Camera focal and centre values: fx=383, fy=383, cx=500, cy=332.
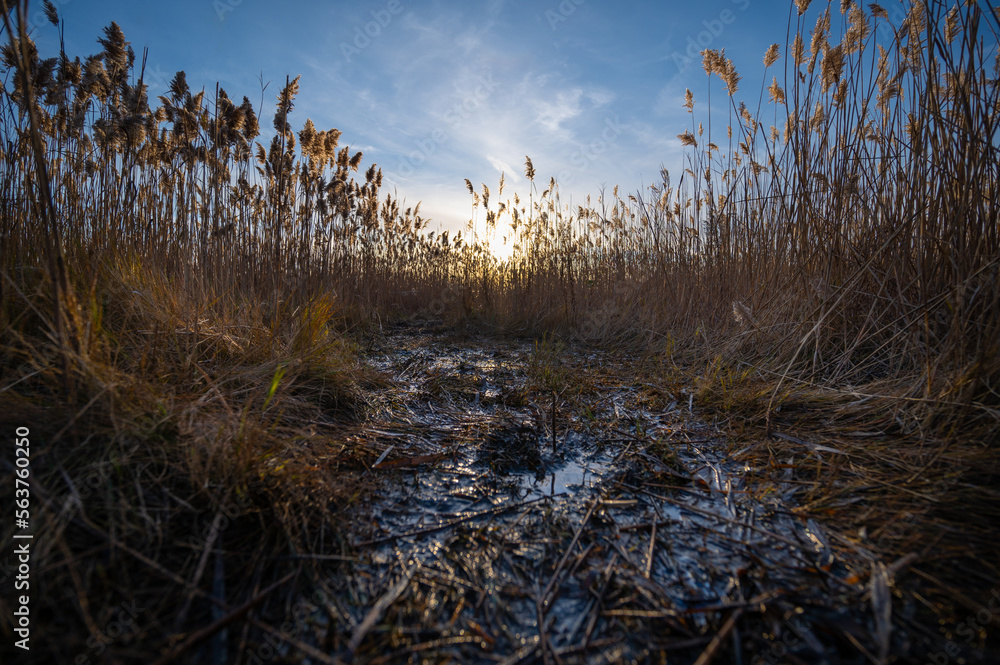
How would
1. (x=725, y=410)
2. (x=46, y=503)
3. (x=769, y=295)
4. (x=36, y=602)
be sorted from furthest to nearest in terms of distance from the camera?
(x=769, y=295) → (x=725, y=410) → (x=46, y=503) → (x=36, y=602)

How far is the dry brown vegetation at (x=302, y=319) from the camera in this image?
2.77 feet

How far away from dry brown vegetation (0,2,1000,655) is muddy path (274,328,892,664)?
134 mm

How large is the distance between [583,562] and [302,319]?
1.80m

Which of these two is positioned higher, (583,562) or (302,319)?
(302,319)

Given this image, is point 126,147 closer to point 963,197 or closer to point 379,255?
point 379,255

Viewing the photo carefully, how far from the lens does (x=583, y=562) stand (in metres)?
0.83

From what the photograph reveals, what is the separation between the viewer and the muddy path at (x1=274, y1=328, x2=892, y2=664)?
0.63 m

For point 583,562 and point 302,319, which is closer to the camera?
point 583,562

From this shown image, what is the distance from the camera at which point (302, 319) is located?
2027mm

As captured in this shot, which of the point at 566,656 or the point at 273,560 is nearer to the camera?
the point at 566,656

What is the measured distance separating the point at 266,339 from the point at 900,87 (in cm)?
321

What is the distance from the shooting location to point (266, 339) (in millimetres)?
1799

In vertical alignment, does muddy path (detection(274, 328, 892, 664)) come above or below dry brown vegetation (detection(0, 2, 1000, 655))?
below

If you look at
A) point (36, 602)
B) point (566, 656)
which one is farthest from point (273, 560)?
point (566, 656)
